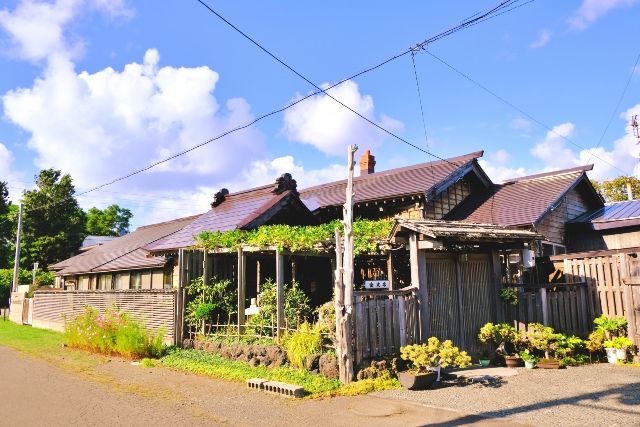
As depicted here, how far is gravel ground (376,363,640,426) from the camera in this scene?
6641 mm

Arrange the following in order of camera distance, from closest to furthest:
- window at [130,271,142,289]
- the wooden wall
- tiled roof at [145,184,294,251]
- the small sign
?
the small sign → tiled roof at [145,184,294,251] → the wooden wall → window at [130,271,142,289]

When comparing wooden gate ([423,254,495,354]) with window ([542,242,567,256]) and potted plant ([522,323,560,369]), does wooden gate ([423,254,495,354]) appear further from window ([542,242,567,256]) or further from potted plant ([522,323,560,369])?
window ([542,242,567,256])

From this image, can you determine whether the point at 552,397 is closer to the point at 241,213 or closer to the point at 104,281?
the point at 241,213

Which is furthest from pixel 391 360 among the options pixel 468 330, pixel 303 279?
pixel 303 279

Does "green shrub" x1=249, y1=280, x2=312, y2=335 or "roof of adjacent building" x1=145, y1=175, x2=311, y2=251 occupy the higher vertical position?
"roof of adjacent building" x1=145, y1=175, x2=311, y2=251

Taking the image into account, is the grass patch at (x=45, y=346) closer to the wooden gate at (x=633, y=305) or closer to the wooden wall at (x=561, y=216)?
the wooden gate at (x=633, y=305)

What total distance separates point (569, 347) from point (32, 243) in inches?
1751

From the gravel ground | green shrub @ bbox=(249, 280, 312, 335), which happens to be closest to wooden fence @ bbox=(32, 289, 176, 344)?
green shrub @ bbox=(249, 280, 312, 335)

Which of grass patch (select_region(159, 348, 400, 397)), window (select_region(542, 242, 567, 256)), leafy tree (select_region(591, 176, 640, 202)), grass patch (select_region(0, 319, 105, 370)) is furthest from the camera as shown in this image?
leafy tree (select_region(591, 176, 640, 202))

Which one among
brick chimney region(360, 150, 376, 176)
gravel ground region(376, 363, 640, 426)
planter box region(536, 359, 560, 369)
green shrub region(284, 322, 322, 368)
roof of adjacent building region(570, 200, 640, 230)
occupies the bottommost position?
gravel ground region(376, 363, 640, 426)

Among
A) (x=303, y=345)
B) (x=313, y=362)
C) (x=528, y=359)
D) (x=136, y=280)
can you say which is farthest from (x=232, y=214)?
(x=528, y=359)

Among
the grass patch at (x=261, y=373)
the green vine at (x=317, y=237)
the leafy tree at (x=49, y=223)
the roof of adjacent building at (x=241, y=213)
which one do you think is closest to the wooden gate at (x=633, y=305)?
the green vine at (x=317, y=237)

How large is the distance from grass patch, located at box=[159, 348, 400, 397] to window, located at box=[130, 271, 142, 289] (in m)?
9.28

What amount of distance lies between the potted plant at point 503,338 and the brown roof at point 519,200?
6010 millimetres
